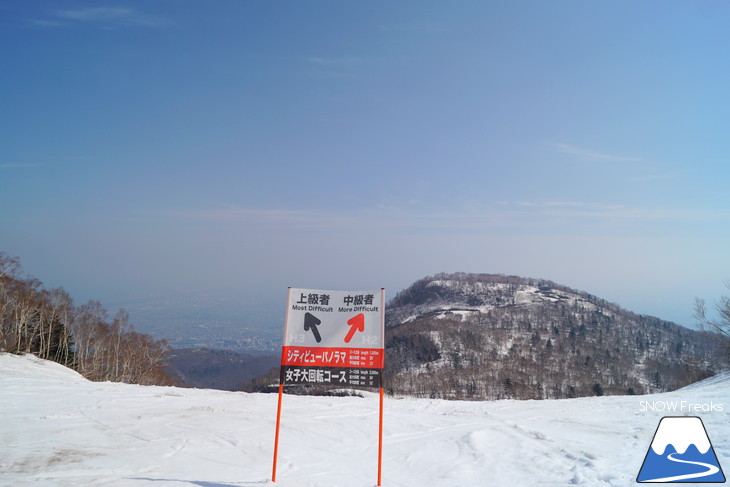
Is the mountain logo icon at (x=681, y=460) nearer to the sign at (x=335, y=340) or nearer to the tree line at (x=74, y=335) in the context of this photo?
the sign at (x=335, y=340)

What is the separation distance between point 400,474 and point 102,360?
56471mm

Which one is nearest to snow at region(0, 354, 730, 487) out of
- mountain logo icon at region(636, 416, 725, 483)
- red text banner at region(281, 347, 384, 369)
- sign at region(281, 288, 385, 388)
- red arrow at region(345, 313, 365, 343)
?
mountain logo icon at region(636, 416, 725, 483)

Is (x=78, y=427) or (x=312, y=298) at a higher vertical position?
(x=312, y=298)

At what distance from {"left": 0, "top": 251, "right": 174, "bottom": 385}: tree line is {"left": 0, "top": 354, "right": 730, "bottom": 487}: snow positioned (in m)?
30.5

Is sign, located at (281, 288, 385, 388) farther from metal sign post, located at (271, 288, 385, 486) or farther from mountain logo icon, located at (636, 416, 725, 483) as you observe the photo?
mountain logo icon, located at (636, 416, 725, 483)

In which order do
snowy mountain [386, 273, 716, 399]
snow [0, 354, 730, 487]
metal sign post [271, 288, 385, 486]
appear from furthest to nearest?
snowy mountain [386, 273, 716, 399] → snow [0, 354, 730, 487] → metal sign post [271, 288, 385, 486]

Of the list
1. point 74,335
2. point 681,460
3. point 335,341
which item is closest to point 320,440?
point 335,341

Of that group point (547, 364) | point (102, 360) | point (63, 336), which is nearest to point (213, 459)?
point (63, 336)

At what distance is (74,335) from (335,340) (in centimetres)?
5628

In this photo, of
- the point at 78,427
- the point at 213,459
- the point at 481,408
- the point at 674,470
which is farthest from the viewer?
the point at 481,408

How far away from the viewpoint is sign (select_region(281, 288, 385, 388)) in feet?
27.3

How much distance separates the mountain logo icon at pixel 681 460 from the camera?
8.31m

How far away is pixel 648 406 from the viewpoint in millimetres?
15344

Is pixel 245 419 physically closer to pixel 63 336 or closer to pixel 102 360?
pixel 63 336
